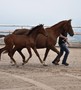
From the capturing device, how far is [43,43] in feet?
52.7

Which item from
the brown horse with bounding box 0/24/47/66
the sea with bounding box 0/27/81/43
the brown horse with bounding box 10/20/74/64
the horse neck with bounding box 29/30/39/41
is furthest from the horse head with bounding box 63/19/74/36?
the sea with bounding box 0/27/81/43

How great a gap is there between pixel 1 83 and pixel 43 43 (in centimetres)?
544

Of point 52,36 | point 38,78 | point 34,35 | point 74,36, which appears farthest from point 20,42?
point 74,36

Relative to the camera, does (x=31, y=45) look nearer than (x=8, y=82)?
No

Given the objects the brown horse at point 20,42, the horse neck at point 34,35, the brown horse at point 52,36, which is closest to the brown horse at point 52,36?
the brown horse at point 52,36

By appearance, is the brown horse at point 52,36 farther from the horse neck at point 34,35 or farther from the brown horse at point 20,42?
the brown horse at point 20,42

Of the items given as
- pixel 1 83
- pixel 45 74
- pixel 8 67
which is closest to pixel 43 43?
pixel 8 67

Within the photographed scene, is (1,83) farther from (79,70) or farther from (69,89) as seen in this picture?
(79,70)

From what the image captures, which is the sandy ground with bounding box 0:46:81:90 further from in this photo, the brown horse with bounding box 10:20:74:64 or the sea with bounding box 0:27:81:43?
the sea with bounding box 0:27:81:43

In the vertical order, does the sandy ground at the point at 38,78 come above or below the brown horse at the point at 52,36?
below

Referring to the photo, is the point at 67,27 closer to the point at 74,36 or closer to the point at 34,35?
the point at 34,35

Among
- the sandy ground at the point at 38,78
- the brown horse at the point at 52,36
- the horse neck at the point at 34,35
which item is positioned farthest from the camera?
the brown horse at the point at 52,36

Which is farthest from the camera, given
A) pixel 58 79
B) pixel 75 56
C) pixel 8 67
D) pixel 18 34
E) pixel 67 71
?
pixel 75 56

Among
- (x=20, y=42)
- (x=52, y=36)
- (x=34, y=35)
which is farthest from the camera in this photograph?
(x=52, y=36)
